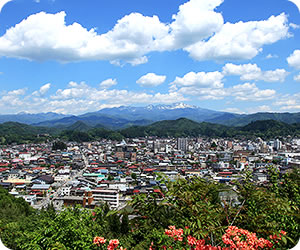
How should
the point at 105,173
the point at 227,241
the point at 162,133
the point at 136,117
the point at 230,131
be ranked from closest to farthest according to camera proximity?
1. the point at 227,241
2. the point at 105,173
3. the point at 230,131
4. the point at 162,133
5. the point at 136,117

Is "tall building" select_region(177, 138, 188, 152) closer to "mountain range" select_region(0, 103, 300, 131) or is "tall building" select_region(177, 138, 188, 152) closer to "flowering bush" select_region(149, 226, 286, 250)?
"flowering bush" select_region(149, 226, 286, 250)

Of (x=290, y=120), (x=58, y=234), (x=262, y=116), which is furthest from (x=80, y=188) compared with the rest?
(x=262, y=116)

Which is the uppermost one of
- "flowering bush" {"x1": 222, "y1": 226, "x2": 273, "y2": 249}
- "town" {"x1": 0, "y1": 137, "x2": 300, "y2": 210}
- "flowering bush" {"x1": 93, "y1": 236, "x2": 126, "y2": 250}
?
"flowering bush" {"x1": 222, "y1": 226, "x2": 273, "y2": 249}

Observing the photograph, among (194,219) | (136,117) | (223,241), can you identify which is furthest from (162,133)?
(136,117)

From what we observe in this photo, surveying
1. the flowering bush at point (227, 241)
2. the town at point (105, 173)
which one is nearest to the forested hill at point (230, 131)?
the town at point (105, 173)

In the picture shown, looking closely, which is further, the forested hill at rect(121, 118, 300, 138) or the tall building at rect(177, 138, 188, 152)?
the forested hill at rect(121, 118, 300, 138)

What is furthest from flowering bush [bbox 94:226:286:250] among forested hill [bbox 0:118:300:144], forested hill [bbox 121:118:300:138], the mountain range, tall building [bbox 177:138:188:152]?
the mountain range

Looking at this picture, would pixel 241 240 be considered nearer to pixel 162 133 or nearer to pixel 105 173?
pixel 105 173

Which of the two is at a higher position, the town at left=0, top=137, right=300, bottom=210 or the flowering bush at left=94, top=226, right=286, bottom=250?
the flowering bush at left=94, top=226, right=286, bottom=250
